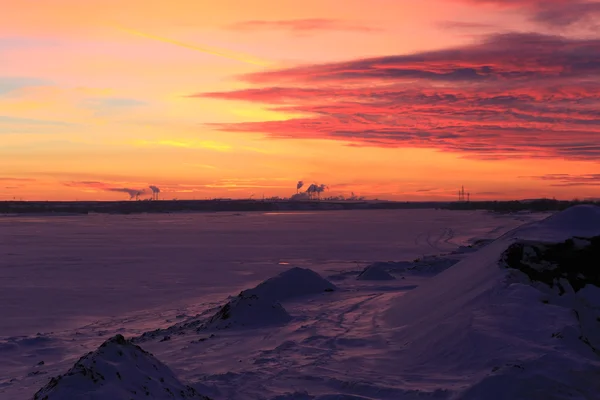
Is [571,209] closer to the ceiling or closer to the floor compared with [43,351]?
closer to the ceiling

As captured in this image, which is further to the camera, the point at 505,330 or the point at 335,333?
the point at 335,333

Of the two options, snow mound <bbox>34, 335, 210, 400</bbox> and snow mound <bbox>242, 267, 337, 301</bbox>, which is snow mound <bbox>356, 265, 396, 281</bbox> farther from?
snow mound <bbox>34, 335, 210, 400</bbox>

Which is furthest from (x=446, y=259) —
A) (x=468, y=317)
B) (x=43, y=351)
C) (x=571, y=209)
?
(x=43, y=351)

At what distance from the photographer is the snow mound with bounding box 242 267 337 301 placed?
39.9ft

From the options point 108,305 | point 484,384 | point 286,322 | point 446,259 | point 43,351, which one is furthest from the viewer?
point 446,259

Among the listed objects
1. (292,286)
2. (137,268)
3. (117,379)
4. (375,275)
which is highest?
(117,379)

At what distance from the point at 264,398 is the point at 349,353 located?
182 cm

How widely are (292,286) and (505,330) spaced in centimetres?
658

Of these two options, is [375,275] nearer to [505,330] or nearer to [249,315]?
[249,315]

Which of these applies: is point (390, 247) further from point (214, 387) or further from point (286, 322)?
point (214, 387)

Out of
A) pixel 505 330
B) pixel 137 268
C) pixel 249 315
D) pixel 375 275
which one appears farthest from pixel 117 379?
pixel 137 268

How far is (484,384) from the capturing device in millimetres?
5336

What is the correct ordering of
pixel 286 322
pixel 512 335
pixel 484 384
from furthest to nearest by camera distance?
pixel 286 322 < pixel 512 335 < pixel 484 384

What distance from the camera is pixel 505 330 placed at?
21.5 ft
